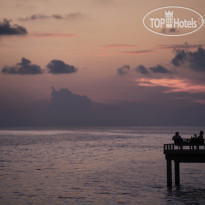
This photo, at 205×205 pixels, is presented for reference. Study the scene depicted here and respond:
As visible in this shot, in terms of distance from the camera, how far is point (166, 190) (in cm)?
3284

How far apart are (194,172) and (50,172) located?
1698 centimetres

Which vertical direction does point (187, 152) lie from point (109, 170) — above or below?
above

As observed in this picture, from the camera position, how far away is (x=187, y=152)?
100 ft

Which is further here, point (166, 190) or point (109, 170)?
point (109, 170)

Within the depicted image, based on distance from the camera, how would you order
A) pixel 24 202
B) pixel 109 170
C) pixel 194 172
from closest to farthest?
pixel 24 202 < pixel 194 172 < pixel 109 170

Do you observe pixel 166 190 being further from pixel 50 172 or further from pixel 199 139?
pixel 50 172

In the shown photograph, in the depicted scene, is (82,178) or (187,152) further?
(82,178)

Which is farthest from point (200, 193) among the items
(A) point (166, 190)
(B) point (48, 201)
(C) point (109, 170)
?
(C) point (109, 170)

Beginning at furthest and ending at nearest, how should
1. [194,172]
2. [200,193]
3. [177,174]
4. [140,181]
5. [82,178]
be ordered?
[194,172]
[82,178]
[140,181]
[177,174]
[200,193]

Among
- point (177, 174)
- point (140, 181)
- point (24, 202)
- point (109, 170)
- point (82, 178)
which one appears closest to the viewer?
point (24, 202)

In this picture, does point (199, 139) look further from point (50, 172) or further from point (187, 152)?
point (50, 172)

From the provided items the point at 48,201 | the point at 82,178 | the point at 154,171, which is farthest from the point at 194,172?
the point at 48,201

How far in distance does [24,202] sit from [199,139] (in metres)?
14.7

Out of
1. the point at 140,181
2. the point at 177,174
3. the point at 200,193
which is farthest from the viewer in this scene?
the point at 140,181
